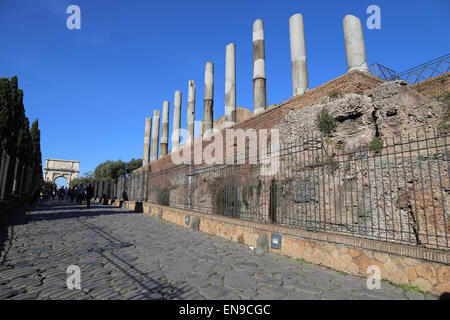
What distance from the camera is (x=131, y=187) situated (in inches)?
673

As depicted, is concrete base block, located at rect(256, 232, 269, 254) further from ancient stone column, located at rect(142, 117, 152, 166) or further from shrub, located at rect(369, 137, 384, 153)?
ancient stone column, located at rect(142, 117, 152, 166)

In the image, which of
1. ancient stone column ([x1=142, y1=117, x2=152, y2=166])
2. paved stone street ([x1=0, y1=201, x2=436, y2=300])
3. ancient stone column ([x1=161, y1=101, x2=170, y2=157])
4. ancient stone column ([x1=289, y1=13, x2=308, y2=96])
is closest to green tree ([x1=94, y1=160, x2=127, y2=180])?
ancient stone column ([x1=142, y1=117, x2=152, y2=166])

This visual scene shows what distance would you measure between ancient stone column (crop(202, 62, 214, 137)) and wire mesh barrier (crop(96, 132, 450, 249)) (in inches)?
184

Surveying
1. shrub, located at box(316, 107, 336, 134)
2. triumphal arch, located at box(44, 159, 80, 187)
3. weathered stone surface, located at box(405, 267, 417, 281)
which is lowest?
weathered stone surface, located at box(405, 267, 417, 281)

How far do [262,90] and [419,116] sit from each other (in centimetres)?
746

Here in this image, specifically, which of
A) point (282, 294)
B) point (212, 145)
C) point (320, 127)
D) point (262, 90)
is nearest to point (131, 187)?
point (212, 145)

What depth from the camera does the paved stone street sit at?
2822mm

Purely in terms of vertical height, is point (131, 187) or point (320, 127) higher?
point (320, 127)

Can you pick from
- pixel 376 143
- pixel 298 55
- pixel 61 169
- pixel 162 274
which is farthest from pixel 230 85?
pixel 61 169

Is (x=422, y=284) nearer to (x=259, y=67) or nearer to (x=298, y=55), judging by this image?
(x=298, y=55)

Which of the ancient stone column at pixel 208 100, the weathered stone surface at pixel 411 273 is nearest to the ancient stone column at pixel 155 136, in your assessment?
the ancient stone column at pixel 208 100

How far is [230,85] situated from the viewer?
1438 centimetres

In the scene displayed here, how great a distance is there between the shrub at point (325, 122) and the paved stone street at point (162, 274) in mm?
4119
